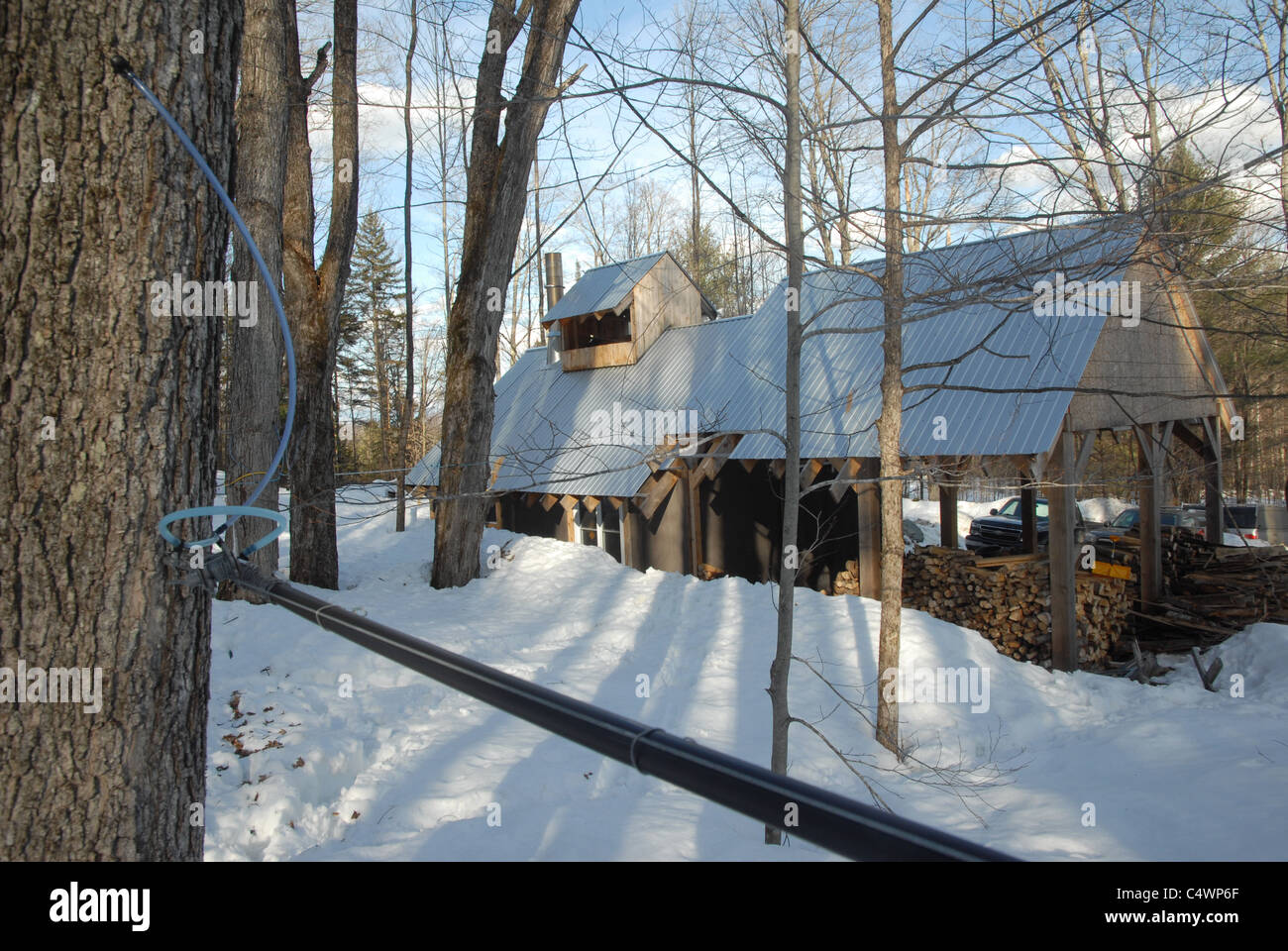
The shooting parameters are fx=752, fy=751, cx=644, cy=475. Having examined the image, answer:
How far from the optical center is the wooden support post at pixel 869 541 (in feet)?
37.7

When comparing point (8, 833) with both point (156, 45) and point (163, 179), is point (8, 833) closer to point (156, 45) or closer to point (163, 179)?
point (163, 179)

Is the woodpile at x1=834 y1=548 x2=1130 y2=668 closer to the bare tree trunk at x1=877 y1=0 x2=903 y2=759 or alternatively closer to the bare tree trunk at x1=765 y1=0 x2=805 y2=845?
the bare tree trunk at x1=877 y1=0 x2=903 y2=759

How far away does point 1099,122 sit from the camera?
4.86 metres

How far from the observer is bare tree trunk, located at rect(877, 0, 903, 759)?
6656 millimetres

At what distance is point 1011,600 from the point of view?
11000mm

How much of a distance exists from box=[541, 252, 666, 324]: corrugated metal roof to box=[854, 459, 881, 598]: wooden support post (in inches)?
344

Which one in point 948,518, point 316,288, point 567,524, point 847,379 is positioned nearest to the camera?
point 316,288

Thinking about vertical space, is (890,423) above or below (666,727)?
above

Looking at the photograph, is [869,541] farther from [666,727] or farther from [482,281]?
[482,281]

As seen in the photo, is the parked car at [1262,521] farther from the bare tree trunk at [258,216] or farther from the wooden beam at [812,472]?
the bare tree trunk at [258,216]

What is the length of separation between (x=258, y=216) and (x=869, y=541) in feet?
30.6

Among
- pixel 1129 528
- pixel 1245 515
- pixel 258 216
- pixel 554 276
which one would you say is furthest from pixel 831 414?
pixel 1245 515

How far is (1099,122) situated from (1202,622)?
1019 centimetres
